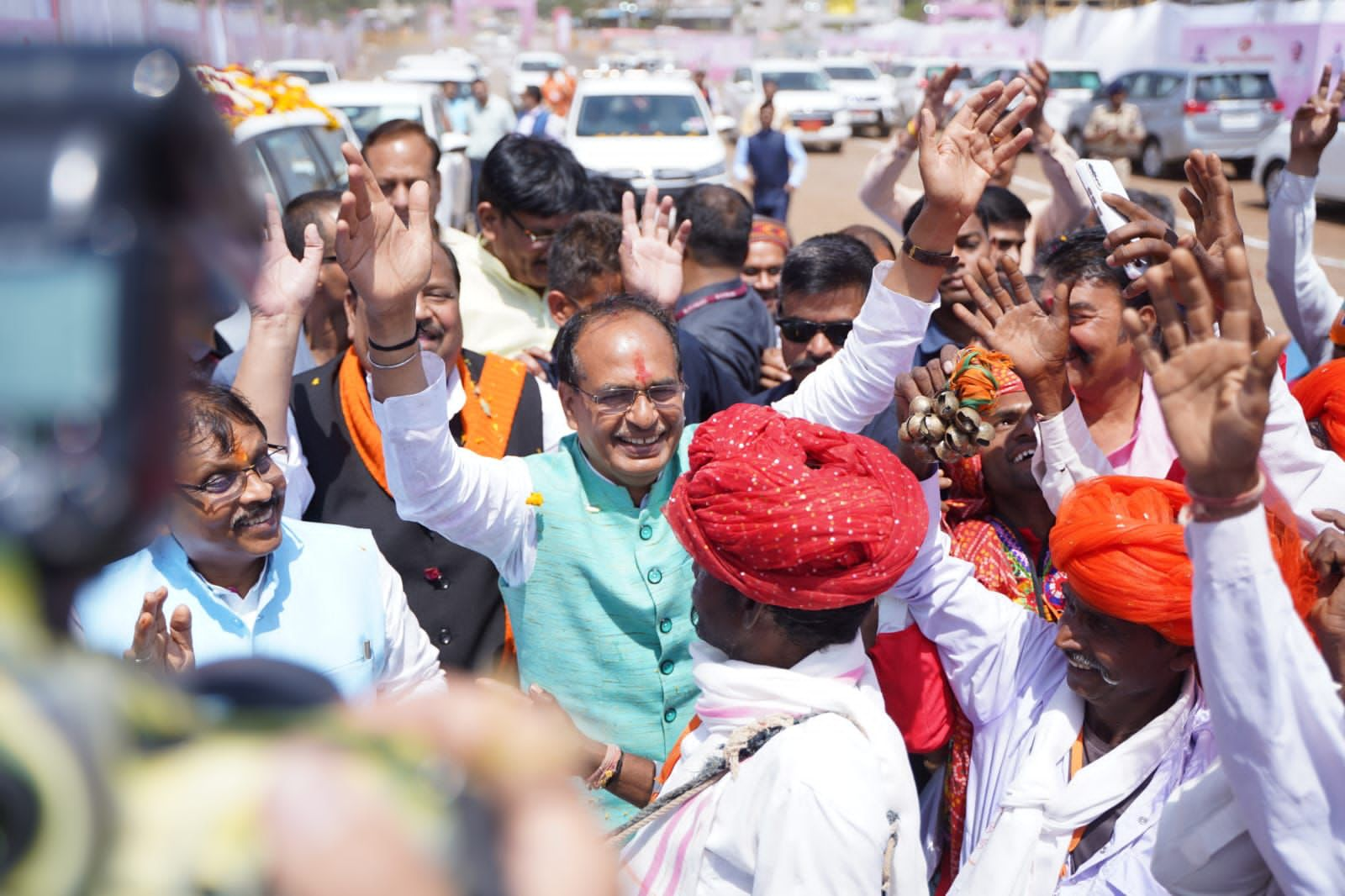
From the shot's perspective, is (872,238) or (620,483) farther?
(872,238)

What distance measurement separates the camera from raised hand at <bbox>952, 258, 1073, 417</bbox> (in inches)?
93.8

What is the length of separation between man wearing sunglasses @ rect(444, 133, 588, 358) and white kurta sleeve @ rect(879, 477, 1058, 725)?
2.26 metres

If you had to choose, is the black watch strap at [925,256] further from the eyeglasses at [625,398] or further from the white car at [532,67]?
the white car at [532,67]

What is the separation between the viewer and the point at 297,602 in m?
2.21

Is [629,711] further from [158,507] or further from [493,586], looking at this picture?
[158,507]

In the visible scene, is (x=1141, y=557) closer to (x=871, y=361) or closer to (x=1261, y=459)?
(x=1261, y=459)

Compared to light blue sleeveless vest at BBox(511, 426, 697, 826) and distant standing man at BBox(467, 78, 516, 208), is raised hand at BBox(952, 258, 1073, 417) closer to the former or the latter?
light blue sleeveless vest at BBox(511, 426, 697, 826)

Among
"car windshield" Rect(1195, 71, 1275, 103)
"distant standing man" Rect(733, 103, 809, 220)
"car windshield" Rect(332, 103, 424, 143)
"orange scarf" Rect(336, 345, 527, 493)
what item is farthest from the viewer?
"car windshield" Rect(1195, 71, 1275, 103)

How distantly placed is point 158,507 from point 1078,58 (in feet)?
121

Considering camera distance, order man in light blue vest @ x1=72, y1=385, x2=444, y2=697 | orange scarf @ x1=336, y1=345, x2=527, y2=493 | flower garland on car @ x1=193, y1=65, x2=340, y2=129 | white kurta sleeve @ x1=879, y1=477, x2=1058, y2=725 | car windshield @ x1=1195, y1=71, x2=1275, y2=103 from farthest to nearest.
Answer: car windshield @ x1=1195, y1=71, x2=1275, y2=103 → flower garland on car @ x1=193, y1=65, x2=340, y2=129 → orange scarf @ x1=336, y1=345, x2=527, y2=493 → white kurta sleeve @ x1=879, y1=477, x2=1058, y2=725 → man in light blue vest @ x1=72, y1=385, x2=444, y2=697

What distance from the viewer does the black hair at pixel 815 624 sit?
186cm

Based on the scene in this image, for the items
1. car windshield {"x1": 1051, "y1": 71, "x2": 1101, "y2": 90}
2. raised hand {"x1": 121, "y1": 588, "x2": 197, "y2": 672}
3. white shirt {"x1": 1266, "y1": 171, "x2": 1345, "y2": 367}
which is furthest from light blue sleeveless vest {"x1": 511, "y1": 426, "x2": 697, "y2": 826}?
car windshield {"x1": 1051, "y1": 71, "x2": 1101, "y2": 90}

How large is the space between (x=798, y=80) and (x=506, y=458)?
953 inches

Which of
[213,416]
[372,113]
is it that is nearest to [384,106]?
[372,113]
